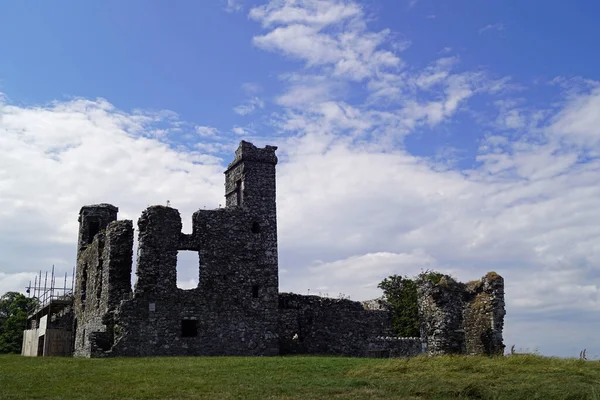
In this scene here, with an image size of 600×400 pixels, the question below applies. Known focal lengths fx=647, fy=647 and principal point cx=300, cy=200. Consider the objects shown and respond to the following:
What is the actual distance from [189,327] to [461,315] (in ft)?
43.7

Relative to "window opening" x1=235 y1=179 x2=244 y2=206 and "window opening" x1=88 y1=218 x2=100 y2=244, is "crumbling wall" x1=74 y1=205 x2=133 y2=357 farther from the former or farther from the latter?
"window opening" x1=235 y1=179 x2=244 y2=206

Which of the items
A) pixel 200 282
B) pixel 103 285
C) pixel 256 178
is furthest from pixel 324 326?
pixel 103 285

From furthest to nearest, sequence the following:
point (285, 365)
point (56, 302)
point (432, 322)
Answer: point (56, 302) → point (432, 322) → point (285, 365)

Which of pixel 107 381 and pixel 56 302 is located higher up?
pixel 56 302

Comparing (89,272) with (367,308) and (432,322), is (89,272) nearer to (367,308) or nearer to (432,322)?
(367,308)

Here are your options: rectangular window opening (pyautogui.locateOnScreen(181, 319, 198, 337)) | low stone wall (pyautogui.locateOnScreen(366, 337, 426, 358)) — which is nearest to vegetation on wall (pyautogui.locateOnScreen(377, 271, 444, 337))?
low stone wall (pyautogui.locateOnScreen(366, 337, 426, 358))

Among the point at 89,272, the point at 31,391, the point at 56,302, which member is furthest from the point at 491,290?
the point at 56,302

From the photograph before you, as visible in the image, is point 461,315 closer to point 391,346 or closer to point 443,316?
point 443,316

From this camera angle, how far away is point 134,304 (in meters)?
30.1

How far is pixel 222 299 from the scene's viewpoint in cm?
3189

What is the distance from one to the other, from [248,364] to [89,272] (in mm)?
18070

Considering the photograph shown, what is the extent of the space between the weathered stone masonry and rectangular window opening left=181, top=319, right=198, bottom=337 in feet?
0.16

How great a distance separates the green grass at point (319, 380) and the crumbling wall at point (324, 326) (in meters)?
11.7

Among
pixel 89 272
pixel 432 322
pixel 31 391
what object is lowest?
pixel 31 391
